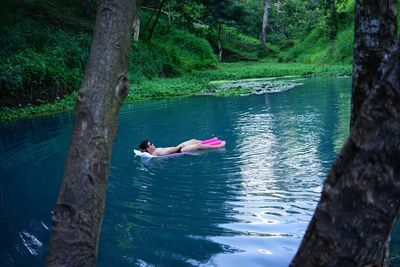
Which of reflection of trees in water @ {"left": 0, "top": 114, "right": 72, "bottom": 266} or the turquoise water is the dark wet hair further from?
reflection of trees in water @ {"left": 0, "top": 114, "right": 72, "bottom": 266}

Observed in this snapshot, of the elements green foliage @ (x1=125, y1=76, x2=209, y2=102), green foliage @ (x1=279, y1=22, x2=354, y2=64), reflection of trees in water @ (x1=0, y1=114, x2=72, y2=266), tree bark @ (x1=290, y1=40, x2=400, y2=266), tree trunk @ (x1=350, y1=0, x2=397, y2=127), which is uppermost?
green foliage @ (x1=279, y1=22, x2=354, y2=64)

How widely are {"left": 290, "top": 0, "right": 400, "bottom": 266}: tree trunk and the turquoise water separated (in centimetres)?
297

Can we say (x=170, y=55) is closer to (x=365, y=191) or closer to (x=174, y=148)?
(x=174, y=148)

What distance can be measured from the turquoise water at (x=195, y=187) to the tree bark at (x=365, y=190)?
2970mm

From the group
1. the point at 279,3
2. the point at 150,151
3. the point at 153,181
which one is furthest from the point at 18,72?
the point at 279,3

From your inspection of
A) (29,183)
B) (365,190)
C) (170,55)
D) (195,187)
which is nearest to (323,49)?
(170,55)

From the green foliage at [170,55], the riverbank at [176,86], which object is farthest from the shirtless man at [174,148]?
the green foliage at [170,55]

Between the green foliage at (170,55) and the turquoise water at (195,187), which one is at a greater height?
the green foliage at (170,55)

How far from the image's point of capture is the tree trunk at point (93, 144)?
152 cm

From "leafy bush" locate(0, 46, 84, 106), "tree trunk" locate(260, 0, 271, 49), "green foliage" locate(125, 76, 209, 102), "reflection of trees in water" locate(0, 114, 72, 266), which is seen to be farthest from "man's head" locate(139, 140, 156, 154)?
"tree trunk" locate(260, 0, 271, 49)

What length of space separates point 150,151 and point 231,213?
325 centimetres

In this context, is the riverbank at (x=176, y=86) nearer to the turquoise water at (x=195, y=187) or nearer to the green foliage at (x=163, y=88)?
the green foliage at (x=163, y=88)

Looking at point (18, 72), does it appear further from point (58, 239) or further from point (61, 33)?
point (58, 239)

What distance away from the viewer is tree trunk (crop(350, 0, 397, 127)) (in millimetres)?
2031
